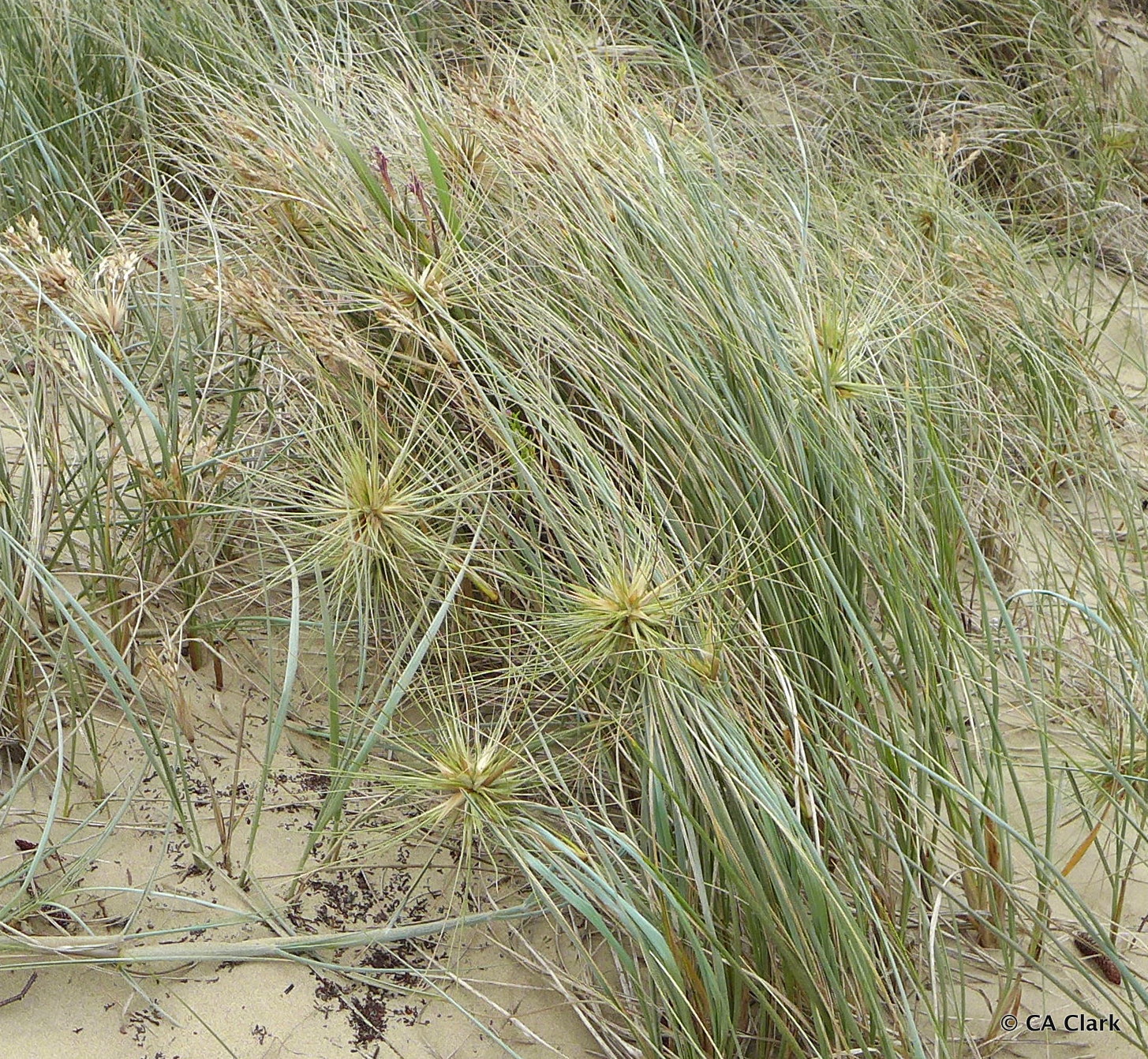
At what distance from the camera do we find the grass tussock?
143 cm

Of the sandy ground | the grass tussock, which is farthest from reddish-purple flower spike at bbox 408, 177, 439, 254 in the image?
the sandy ground

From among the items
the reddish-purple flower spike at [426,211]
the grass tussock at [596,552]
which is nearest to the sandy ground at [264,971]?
the grass tussock at [596,552]

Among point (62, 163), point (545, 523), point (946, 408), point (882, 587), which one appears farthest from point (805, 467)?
point (62, 163)

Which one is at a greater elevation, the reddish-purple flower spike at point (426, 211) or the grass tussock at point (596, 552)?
the reddish-purple flower spike at point (426, 211)

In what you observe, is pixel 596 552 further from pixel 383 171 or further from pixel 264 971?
pixel 383 171

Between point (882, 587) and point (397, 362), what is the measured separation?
79cm

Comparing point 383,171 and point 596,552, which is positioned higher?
point 383,171

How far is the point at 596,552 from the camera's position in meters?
1.54

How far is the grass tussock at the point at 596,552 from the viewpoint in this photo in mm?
1431

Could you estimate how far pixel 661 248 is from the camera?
6.34 feet

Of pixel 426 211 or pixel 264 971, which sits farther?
pixel 426 211

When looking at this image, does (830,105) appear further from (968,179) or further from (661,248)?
(661,248)

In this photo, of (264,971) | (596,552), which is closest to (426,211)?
(596,552)

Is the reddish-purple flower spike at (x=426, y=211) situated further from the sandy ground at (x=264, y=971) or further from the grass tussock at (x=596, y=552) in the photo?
the sandy ground at (x=264, y=971)
